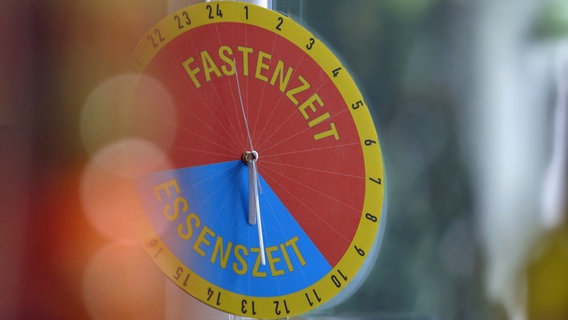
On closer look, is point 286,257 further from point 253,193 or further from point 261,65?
point 261,65

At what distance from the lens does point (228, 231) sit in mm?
818

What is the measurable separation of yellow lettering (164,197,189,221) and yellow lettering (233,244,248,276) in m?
0.07

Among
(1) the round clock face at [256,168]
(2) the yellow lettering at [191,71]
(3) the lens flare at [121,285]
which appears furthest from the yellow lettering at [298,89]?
(3) the lens flare at [121,285]

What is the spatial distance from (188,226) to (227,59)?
20 centimetres

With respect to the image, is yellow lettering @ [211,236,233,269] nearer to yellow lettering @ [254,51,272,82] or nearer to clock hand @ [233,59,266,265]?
clock hand @ [233,59,266,265]

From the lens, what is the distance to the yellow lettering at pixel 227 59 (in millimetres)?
848

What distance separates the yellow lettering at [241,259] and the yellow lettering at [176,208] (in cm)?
7

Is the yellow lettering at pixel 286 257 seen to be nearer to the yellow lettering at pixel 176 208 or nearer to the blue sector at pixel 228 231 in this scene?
the blue sector at pixel 228 231

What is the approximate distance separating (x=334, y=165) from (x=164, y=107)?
212 mm

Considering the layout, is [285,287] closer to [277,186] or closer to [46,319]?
[277,186]

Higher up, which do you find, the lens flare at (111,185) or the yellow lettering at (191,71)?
the yellow lettering at (191,71)

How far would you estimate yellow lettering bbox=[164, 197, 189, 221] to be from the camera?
31.2 inches

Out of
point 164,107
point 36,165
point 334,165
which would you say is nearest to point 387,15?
point 334,165

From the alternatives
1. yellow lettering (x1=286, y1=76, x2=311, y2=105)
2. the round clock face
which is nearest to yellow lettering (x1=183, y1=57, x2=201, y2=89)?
the round clock face
